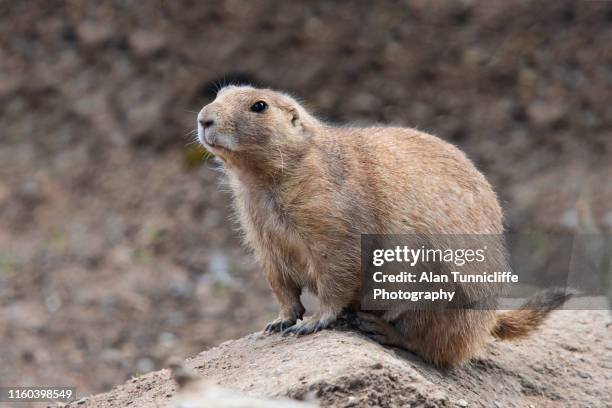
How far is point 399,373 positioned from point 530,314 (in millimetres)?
1698

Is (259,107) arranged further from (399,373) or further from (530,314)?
(530,314)

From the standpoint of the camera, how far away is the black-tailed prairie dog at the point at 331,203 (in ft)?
20.5

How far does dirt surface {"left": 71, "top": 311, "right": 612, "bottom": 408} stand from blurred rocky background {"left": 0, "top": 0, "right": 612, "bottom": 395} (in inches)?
225

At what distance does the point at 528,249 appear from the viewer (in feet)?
42.3

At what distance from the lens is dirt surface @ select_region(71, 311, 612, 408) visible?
5473mm

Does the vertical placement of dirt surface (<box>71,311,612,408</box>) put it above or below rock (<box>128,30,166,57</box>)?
below

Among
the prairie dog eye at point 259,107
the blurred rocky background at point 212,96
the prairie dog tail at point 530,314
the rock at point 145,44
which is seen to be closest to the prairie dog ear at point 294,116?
the prairie dog eye at point 259,107

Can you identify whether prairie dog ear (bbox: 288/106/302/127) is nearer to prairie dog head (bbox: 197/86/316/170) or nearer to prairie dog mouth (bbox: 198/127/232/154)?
prairie dog head (bbox: 197/86/316/170)

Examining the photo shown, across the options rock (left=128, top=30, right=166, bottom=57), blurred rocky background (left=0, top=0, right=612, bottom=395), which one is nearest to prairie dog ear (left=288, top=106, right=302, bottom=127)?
blurred rocky background (left=0, top=0, right=612, bottom=395)

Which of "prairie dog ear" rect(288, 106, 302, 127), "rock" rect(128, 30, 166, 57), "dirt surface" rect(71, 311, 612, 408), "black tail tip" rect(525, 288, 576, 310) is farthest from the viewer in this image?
"rock" rect(128, 30, 166, 57)

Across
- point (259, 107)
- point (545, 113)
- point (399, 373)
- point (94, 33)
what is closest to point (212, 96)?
point (94, 33)

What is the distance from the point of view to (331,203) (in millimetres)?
6281

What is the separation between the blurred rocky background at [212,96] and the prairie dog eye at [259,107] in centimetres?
649

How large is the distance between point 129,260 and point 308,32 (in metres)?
4.47
